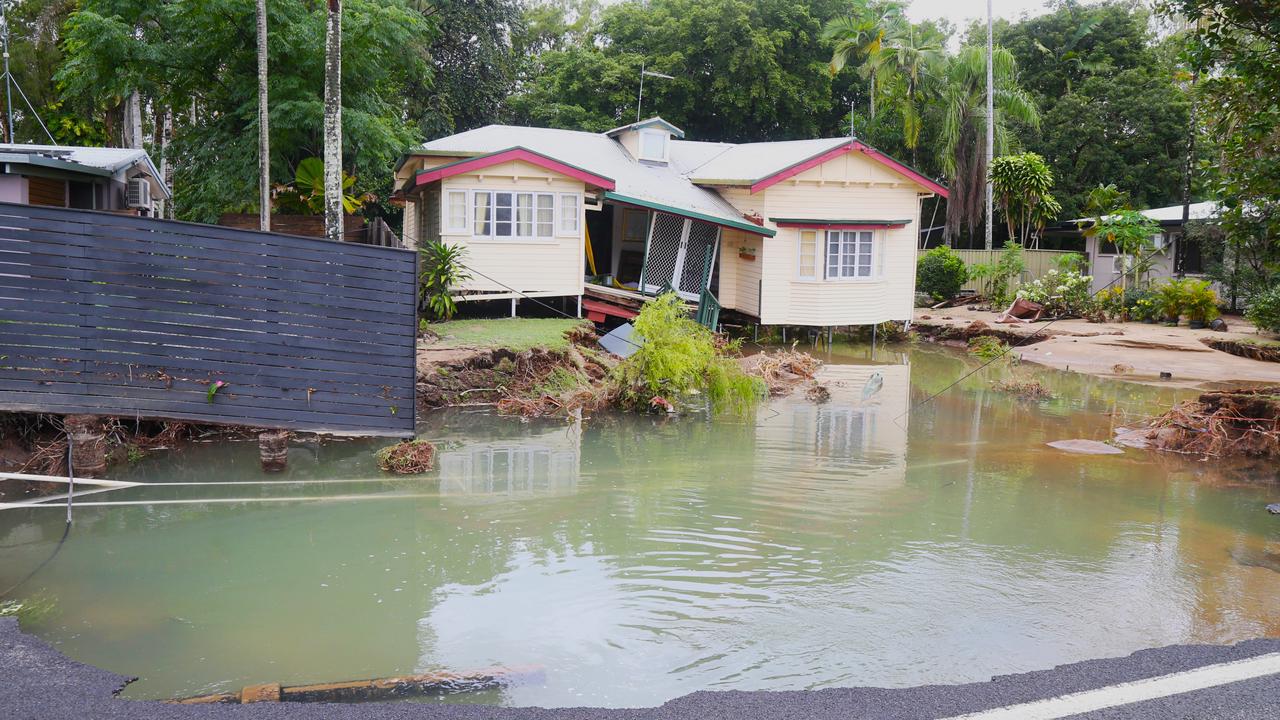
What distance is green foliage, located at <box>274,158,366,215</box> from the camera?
24.0 metres

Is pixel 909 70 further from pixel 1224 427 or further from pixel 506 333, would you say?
pixel 1224 427

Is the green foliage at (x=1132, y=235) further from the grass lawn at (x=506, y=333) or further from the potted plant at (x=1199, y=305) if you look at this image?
the grass lawn at (x=506, y=333)

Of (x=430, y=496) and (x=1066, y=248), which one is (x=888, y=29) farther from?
(x=430, y=496)

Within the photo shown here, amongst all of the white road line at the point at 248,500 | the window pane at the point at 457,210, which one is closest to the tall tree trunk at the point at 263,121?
the window pane at the point at 457,210

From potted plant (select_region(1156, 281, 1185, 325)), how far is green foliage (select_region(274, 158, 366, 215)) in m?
21.5

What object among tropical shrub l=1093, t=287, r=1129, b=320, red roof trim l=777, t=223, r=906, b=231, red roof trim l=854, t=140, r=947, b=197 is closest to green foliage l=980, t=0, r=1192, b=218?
tropical shrub l=1093, t=287, r=1129, b=320

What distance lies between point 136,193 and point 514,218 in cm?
878

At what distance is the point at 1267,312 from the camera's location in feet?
74.8

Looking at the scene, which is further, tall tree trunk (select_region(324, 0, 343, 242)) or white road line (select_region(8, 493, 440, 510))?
tall tree trunk (select_region(324, 0, 343, 242))

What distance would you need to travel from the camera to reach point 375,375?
1180 centimetres

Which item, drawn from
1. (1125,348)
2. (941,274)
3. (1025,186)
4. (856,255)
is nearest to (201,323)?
(856,255)

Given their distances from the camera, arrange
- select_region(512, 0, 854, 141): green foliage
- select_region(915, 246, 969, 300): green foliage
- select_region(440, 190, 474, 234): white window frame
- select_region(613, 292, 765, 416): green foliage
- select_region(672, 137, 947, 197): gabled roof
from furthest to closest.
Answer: select_region(512, 0, 854, 141): green foliage → select_region(915, 246, 969, 300): green foliage → select_region(672, 137, 947, 197): gabled roof → select_region(440, 190, 474, 234): white window frame → select_region(613, 292, 765, 416): green foliage

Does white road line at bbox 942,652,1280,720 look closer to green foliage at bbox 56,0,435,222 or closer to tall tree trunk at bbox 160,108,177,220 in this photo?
green foliage at bbox 56,0,435,222

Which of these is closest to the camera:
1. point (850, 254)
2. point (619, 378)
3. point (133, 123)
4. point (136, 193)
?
point (619, 378)
